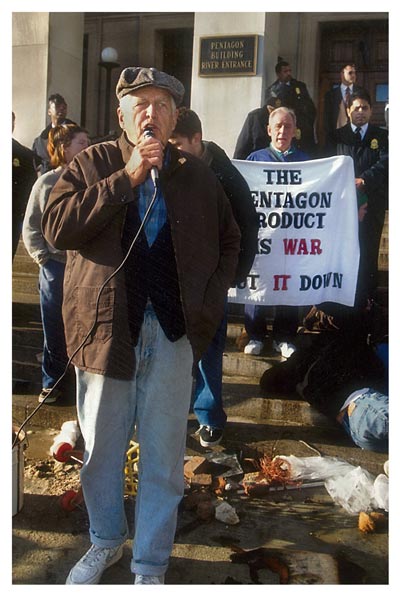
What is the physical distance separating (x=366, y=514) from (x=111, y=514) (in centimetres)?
126

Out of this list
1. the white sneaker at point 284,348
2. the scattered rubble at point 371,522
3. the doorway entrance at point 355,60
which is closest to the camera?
the scattered rubble at point 371,522

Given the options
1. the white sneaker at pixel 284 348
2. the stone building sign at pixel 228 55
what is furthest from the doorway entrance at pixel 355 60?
the white sneaker at pixel 284 348

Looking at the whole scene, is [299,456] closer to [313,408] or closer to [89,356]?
[313,408]

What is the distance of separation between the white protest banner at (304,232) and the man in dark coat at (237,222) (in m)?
0.75

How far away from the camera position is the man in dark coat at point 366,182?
4410 millimetres

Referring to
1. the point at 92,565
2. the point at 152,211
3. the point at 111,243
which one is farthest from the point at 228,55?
the point at 92,565

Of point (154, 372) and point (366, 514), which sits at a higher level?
point (154, 372)

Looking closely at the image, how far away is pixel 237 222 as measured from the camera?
3.61 m

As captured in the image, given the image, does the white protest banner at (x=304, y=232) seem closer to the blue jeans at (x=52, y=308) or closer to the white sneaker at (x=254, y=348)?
the white sneaker at (x=254, y=348)

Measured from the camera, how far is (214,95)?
5.76m

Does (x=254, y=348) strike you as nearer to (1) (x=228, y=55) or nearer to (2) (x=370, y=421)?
(2) (x=370, y=421)

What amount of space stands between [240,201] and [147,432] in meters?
1.51

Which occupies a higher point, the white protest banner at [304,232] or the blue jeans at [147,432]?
the white protest banner at [304,232]
